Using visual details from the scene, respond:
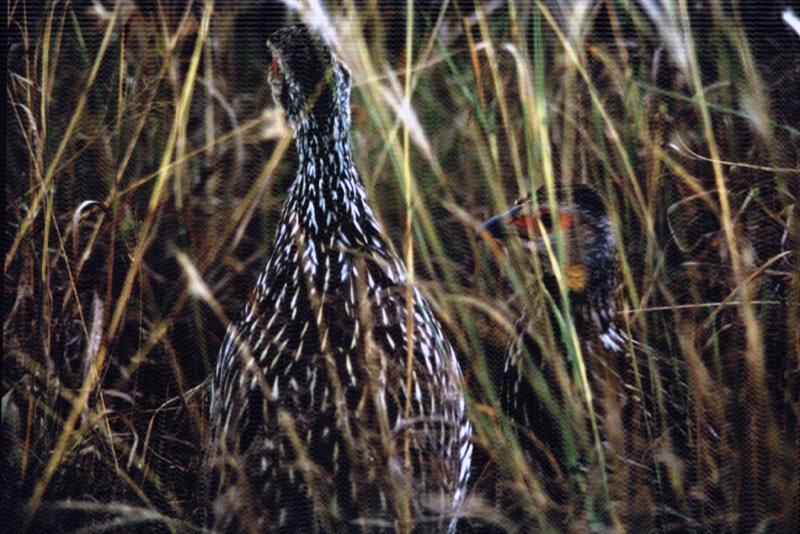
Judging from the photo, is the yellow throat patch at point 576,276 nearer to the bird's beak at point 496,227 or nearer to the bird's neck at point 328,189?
the bird's beak at point 496,227

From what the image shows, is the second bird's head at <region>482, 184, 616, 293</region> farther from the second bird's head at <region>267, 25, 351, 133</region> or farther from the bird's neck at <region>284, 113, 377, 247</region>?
the second bird's head at <region>267, 25, 351, 133</region>

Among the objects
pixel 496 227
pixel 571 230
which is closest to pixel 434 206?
pixel 496 227

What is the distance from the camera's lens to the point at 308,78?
219cm

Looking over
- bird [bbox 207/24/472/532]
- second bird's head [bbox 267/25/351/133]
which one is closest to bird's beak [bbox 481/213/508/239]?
bird [bbox 207/24/472/532]

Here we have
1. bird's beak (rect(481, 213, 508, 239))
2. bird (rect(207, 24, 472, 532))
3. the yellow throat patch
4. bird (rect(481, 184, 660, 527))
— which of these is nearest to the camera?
bird (rect(207, 24, 472, 532))

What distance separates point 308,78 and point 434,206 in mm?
462

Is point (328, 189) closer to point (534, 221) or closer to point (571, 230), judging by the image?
point (534, 221)

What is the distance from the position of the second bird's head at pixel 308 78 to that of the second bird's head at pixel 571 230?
48cm

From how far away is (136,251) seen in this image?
207 cm

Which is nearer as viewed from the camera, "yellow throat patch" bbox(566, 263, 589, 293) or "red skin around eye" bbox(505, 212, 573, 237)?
"red skin around eye" bbox(505, 212, 573, 237)

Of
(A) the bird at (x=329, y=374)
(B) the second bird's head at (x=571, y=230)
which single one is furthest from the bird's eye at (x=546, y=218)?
(A) the bird at (x=329, y=374)

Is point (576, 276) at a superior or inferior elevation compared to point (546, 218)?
inferior

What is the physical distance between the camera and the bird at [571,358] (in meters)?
1.96

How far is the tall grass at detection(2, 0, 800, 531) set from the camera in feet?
6.51
